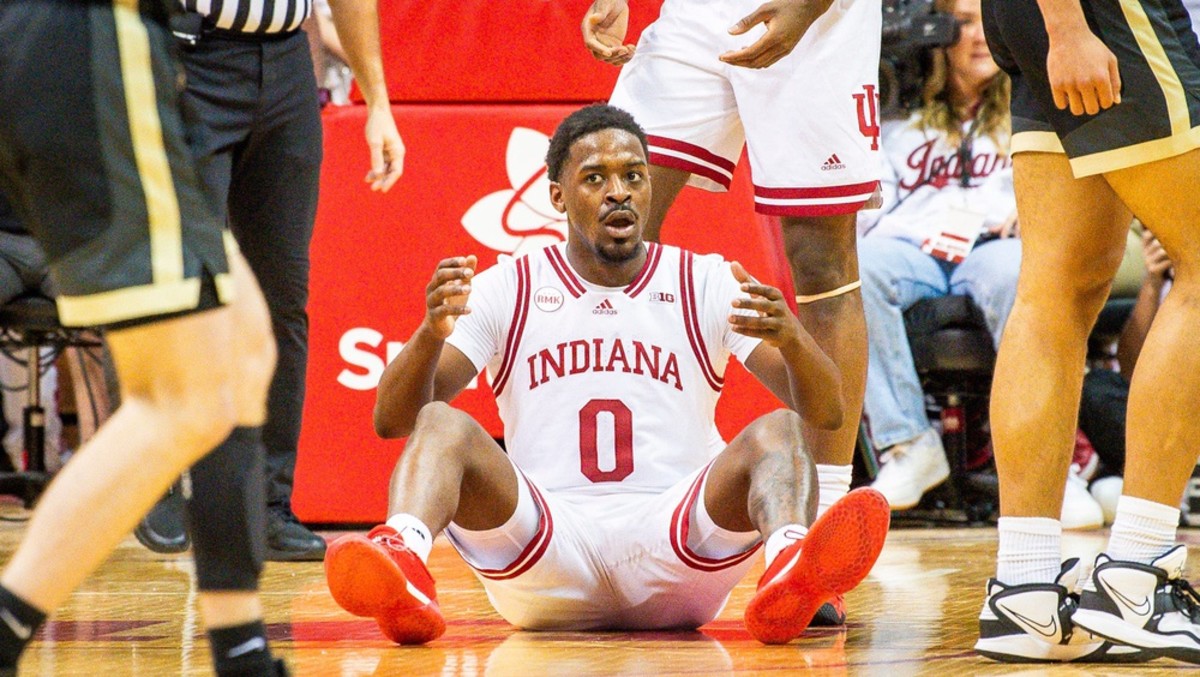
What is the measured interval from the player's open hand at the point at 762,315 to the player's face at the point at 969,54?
3.31m

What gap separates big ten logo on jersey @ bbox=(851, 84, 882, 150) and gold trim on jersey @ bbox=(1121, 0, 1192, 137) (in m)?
1.16

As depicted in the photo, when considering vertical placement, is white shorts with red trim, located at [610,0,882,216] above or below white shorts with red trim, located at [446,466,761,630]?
above

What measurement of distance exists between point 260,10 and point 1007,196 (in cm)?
316

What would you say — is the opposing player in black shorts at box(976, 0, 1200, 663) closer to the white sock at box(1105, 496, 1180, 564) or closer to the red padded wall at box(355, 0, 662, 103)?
the white sock at box(1105, 496, 1180, 564)

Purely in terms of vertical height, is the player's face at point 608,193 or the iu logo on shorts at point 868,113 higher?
the iu logo on shorts at point 868,113

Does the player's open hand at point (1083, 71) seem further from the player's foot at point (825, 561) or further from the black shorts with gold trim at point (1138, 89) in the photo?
the player's foot at point (825, 561)

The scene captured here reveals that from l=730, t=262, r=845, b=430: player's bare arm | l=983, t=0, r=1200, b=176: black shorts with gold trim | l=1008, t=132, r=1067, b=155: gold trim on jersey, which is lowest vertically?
l=730, t=262, r=845, b=430: player's bare arm

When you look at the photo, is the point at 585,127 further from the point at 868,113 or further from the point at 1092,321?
the point at 1092,321

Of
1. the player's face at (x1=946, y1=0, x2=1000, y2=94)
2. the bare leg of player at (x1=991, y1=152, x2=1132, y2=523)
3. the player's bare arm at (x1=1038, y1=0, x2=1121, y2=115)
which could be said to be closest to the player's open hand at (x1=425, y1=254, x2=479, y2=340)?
the bare leg of player at (x1=991, y1=152, x2=1132, y2=523)

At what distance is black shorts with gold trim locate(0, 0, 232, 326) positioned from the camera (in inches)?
75.6

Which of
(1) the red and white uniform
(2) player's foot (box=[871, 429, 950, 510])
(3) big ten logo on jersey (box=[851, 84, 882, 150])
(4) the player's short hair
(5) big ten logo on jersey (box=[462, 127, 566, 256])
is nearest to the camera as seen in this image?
(1) the red and white uniform

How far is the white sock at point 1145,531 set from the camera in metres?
2.73

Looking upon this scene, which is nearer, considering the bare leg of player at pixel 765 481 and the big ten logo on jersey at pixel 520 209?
the bare leg of player at pixel 765 481

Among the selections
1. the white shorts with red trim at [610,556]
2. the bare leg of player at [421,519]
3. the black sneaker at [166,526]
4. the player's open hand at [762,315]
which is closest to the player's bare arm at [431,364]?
the bare leg of player at [421,519]
